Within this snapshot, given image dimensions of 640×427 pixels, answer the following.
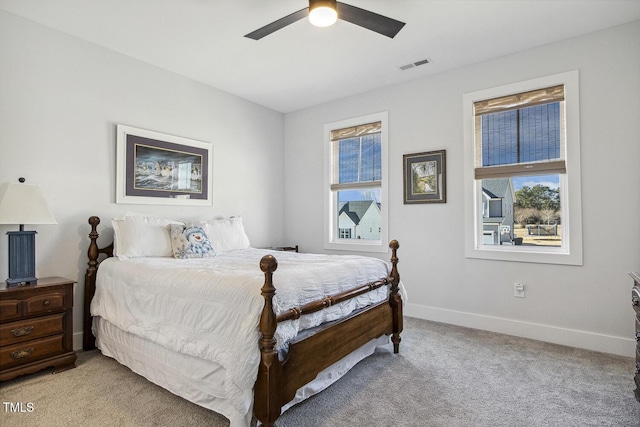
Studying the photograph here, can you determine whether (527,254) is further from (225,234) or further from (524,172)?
(225,234)

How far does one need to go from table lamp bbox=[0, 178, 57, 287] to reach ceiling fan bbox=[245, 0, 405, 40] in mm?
2117

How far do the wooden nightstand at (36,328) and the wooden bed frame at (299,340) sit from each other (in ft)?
1.24

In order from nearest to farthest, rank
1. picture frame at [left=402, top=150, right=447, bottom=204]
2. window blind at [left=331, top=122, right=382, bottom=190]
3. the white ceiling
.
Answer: the white ceiling < picture frame at [left=402, top=150, right=447, bottom=204] < window blind at [left=331, top=122, right=382, bottom=190]

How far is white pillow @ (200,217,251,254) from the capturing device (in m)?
3.66

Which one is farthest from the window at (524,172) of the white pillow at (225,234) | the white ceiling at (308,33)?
the white pillow at (225,234)

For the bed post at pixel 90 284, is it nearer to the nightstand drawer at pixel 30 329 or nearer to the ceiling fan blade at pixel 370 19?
the nightstand drawer at pixel 30 329

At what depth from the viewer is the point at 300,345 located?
77.1 inches

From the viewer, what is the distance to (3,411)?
205cm

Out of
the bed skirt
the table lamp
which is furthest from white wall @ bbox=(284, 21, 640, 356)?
the table lamp

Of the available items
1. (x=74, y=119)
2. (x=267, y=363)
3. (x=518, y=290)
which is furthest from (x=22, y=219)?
(x=518, y=290)

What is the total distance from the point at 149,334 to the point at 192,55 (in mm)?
2623

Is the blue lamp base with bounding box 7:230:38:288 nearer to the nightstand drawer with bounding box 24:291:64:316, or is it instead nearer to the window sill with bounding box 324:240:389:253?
the nightstand drawer with bounding box 24:291:64:316

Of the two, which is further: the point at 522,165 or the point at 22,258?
the point at 522,165

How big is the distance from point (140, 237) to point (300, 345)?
6.40 feet
